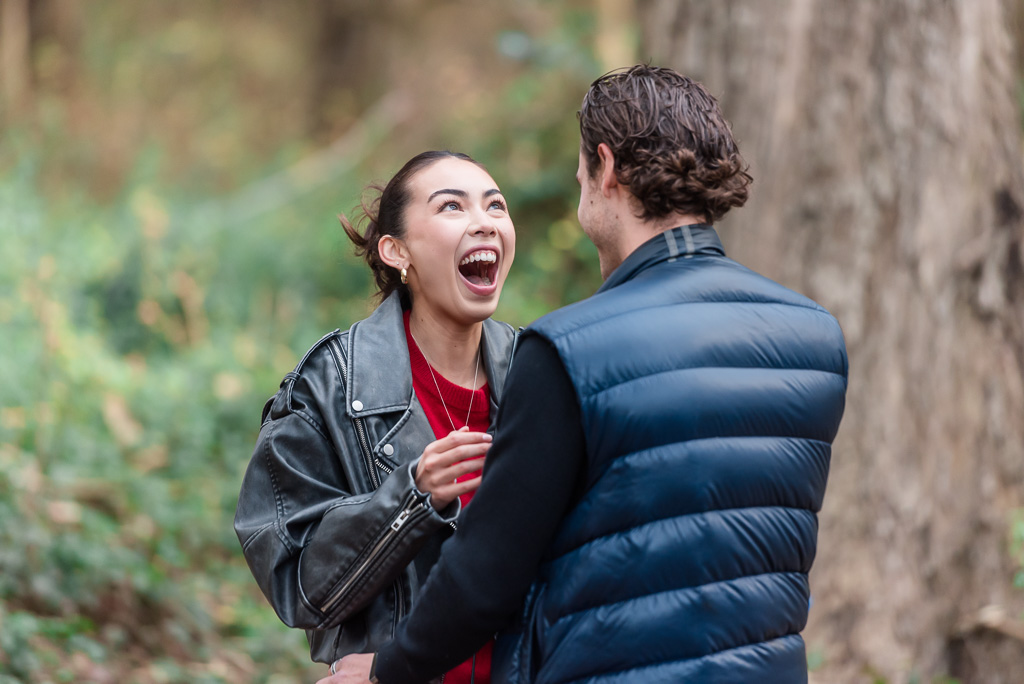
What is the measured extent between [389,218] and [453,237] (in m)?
0.23

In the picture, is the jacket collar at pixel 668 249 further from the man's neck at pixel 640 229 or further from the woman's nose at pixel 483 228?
the woman's nose at pixel 483 228

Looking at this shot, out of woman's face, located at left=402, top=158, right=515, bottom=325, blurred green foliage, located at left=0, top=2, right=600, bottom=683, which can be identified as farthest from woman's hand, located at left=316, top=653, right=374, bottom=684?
blurred green foliage, located at left=0, top=2, right=600, bottom=683

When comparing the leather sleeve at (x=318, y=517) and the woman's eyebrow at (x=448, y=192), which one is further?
the woman's eyebrow at (x=448, y=192)

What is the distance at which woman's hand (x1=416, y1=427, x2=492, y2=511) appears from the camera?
2092 millimetres

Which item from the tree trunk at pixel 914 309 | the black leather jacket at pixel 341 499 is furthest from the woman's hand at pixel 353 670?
the tree trunk at pixel 914 309

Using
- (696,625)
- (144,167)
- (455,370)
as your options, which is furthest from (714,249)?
(144,167)

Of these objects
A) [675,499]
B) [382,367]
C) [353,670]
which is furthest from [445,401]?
[675,499]

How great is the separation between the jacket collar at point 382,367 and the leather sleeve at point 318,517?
6 centimetres

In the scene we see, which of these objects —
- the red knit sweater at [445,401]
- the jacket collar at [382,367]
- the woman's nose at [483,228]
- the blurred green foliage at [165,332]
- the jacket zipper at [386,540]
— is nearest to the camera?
the jacket zipper at [386,540]

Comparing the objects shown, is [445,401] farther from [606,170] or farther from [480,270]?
[606,170]

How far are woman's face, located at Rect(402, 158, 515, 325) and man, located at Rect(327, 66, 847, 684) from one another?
2.49ft

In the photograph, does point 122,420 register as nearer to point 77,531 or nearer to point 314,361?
point 77,531

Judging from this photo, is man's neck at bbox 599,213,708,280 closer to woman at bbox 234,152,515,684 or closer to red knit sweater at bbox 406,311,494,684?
woman at bbox 234,152,515,684

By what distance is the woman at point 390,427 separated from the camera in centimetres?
220
